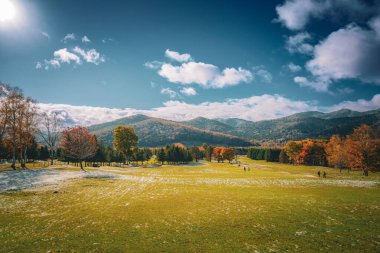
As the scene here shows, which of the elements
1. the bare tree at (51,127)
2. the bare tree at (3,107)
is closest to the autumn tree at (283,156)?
the bare tree at (51,127)

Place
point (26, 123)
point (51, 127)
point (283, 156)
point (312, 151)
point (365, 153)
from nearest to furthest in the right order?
point (26, 123), point (365, 153), point (51, 127), point (312, 151), point (283, 156)

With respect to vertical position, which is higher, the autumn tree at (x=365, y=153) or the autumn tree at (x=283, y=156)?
the autumn tree at (x=365, y=153)

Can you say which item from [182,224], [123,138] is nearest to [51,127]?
[123,138]

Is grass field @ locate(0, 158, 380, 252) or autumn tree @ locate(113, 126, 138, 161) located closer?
grass field @ locate(0, 158, 380, 252)

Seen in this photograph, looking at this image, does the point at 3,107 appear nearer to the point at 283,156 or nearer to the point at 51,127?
the point at 51,127

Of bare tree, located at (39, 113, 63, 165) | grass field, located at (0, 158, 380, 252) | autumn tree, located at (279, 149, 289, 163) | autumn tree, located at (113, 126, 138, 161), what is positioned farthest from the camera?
autumn tree, located at (279, 149, 289, 163)

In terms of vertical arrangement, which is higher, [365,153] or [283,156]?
[365,153]

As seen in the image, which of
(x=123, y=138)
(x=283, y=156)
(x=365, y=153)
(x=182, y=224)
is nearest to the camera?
(x=182, y=224)

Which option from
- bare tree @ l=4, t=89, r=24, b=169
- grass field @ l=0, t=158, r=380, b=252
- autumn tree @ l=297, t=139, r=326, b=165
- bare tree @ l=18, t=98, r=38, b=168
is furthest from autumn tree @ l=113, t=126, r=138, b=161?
autumn tree @ l=297, t=139, r=326, b=165

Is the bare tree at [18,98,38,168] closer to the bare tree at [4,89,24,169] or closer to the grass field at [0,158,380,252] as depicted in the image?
the bare tree at [4,89,24,169]

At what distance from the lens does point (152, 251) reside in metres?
13.8

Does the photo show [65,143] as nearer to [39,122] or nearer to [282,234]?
[39,122]

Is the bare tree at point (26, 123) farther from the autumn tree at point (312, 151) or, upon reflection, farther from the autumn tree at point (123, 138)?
the autumn tree at point (312, 151)

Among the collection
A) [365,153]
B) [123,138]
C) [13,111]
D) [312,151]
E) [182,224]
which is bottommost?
[182,224]
